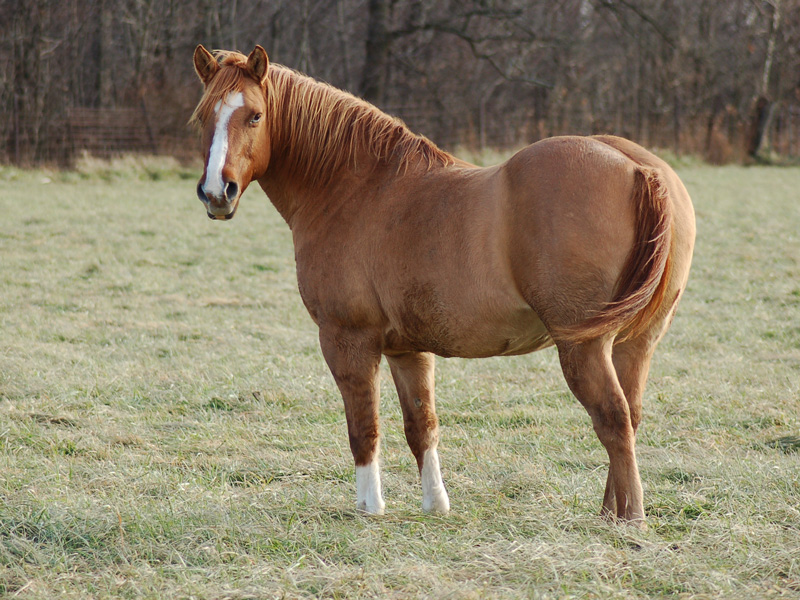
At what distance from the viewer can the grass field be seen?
2.53 metres

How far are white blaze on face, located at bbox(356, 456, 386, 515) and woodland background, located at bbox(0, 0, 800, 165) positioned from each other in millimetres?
15119

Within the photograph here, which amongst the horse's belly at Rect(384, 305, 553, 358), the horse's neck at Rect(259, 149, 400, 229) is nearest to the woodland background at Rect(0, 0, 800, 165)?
the horse's neck at Rect(259, 149, 400, 229)

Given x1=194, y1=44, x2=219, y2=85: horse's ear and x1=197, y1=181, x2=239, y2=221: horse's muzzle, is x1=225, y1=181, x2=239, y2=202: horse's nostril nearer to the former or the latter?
x1=197, y1=181, x2=239, y2=221: horse's muzzle

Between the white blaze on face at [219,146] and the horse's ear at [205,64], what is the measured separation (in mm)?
204

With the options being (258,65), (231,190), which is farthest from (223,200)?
(258,65)

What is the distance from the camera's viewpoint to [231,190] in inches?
113

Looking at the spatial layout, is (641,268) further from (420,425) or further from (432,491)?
(432,491)

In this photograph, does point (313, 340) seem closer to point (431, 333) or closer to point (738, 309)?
point (431, 333)

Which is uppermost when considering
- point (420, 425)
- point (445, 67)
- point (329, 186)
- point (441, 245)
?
point (445, 67)

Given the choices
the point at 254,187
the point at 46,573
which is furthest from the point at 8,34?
the point at 46,573

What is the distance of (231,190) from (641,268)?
1.50 meters

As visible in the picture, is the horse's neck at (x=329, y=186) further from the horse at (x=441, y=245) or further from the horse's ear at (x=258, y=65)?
the horse's ear at (x=258, y=65)

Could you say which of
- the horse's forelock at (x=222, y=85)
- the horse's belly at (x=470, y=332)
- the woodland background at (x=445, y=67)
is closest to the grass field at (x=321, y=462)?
the horse's belly at (x=470, y=332)

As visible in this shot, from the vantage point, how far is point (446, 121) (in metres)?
20.3
